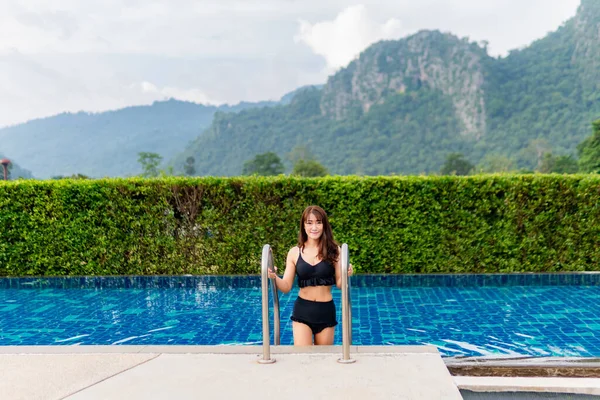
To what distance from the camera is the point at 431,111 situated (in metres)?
108

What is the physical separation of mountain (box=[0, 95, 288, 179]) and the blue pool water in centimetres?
12195

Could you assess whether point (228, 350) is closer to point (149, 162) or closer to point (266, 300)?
point (266, 300)

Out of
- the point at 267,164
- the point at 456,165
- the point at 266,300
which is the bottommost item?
the point at 266,300

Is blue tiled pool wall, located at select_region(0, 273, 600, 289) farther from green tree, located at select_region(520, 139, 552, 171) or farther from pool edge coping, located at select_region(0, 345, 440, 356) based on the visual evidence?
green tree, located at select_region(520, 139, 552, 171)

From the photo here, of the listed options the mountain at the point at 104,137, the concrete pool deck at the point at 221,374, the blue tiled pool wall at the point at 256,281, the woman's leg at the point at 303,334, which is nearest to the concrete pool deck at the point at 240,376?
the concrete pool deck at the point at 221,374

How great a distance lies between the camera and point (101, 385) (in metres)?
3.87

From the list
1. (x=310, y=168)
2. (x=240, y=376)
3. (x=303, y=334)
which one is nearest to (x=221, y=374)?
(x=240, y=376)

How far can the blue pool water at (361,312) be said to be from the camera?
263 inches

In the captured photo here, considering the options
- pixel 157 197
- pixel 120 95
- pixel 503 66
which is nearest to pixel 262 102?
pixel 120 95

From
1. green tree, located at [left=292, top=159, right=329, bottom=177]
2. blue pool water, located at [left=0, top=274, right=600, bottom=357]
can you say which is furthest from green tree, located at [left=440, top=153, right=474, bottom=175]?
blue pool water, located at [left=0, top=274, right=600, bottom=357]

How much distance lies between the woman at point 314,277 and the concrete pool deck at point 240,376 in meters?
0.22

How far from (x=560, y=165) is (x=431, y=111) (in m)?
36.8

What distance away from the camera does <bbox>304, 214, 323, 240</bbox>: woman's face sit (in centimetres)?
456

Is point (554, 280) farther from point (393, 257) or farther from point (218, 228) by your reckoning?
point (218, 228)
